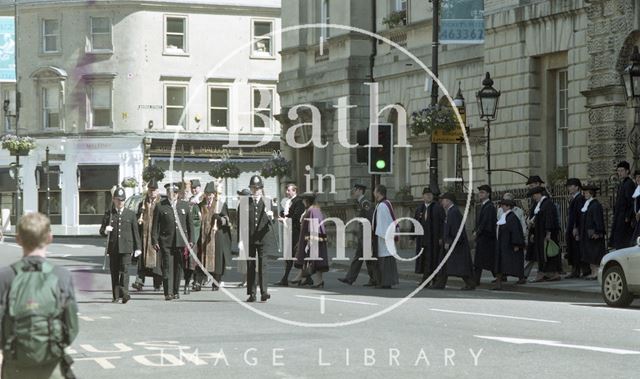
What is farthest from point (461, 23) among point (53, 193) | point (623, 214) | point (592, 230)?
point (53, 193)

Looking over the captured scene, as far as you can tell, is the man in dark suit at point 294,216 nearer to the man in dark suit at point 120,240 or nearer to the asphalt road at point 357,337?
the asphalt road at point 357,337

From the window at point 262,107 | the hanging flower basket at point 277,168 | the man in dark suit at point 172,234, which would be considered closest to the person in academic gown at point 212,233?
the man in dark suit at point 172,234

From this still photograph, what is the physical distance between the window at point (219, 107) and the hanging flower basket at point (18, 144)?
354 inches

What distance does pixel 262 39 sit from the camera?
75.1m

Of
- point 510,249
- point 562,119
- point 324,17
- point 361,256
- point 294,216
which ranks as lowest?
point 361,256

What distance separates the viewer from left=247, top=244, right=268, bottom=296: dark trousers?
22.4 meters

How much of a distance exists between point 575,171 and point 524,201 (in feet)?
6.23

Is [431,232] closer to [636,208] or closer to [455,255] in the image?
[455,255]

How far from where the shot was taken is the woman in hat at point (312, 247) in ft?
90.6

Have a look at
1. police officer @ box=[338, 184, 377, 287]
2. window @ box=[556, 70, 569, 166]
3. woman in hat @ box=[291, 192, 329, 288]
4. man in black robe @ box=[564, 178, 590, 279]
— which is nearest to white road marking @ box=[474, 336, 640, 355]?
woman in hat @ box=[291, 192, 329, 288]

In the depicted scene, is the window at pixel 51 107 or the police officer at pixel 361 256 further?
the window at pixel 51 107

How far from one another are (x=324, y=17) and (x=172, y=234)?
27102 mm

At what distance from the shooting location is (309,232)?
28.0 metres

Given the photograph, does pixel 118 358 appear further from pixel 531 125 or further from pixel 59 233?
pixel 59 233
